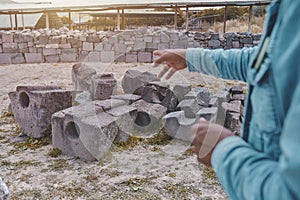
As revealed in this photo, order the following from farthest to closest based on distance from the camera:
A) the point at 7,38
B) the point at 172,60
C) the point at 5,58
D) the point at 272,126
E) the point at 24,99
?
1. the point at 5,58
2. the point at 7,38
3. the point at 24,99
4. the point at 172,60
5. the point at 272,126

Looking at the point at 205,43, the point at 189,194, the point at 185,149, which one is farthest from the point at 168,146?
the point at 205,43

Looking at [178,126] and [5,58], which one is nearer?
[178,126]

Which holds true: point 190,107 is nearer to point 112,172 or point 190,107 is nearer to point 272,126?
point 112,172

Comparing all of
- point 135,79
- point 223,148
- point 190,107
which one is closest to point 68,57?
point 135,79

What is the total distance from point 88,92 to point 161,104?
148 cm

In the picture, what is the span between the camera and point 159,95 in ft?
17.9

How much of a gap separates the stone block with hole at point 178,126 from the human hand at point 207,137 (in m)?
3.47

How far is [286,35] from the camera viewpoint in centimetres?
63

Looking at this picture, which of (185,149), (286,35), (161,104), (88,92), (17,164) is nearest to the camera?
(286,35)

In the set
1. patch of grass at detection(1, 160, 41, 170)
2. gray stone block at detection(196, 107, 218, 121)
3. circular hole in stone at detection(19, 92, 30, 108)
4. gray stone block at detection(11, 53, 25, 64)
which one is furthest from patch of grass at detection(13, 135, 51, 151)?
gray stone block at detection(11, 53, 25, 64)

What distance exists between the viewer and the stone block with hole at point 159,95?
5.30 meters

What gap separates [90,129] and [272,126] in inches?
127

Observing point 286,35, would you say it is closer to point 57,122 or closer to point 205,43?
point 57,122

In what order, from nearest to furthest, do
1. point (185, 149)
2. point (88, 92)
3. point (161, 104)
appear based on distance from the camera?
point (185, 149) < point (161, 104) < point (88, 92)
